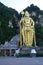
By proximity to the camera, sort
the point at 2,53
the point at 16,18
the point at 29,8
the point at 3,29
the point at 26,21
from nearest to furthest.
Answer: the point at 2,53, the point at 26,21, the point at 3,29, the point at 16,18, the point at 29,8

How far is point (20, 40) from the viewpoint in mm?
28797

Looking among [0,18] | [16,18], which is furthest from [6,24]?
[16,18]

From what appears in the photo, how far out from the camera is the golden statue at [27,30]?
91.3 ft

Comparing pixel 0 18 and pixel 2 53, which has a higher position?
pixel 0 18

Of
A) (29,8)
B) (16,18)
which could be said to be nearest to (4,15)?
(16,18)

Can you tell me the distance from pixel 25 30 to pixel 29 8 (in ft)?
87.2

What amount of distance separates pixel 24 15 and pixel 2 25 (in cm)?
1150

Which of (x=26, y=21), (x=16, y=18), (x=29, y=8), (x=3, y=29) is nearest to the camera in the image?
(x=26, y=21)

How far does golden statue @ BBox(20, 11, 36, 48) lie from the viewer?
27828 millimetres

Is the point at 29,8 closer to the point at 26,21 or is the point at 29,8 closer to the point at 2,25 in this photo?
the point at 2,25

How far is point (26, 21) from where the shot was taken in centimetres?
2783

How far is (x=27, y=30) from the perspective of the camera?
1112 inches

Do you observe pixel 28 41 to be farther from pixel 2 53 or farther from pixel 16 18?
pixel 16 18

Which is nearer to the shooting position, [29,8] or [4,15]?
[4,15]
